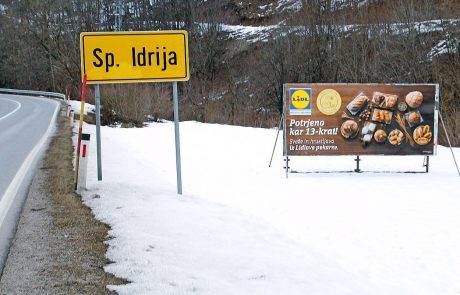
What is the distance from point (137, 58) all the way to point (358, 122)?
5.26m

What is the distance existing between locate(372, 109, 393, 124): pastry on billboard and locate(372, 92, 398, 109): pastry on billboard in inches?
5.8

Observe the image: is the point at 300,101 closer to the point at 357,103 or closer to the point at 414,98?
the point at 357,103

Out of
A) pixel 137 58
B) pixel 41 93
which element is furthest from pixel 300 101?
pixel 41 93

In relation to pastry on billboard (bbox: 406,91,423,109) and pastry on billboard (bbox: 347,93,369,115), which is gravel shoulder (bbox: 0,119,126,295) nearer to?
pastry on billboard (bbox: 347,93,369,115)

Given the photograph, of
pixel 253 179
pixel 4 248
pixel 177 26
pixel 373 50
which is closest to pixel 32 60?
pixel 177 26

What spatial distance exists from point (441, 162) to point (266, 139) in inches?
246

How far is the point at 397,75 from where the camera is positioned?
3144 centimetres

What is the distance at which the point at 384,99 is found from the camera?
420 inches

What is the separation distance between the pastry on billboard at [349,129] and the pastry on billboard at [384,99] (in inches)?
25.3

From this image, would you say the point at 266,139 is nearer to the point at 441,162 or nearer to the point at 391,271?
the point at 441,162

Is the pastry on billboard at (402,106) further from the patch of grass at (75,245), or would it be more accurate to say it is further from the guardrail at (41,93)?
the guardrail at (41,93)

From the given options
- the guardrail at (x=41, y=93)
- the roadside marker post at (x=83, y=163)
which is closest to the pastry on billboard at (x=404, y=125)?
the roadside marker post at (x=83, y=163)

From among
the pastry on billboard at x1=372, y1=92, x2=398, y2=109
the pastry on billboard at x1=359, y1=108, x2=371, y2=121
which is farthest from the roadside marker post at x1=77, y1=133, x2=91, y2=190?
the pastry on billboard at x1=372, y1=92, x2=398, y2=109

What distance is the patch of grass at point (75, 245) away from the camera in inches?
158
